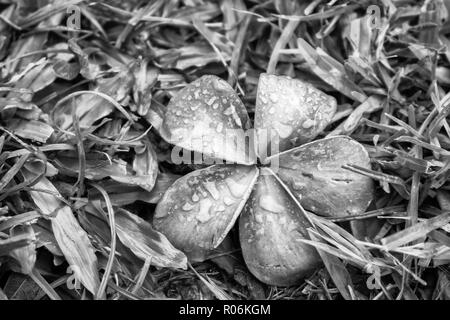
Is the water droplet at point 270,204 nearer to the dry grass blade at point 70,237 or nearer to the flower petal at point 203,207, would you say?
the flower petal at point 203,207

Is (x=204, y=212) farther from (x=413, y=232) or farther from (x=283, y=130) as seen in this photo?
(x=413, y=232)

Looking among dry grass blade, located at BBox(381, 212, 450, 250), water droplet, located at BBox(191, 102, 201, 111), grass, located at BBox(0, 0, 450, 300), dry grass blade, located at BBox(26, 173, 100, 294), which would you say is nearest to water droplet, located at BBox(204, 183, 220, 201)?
grass, located at BBox(0, 0, 450, 300)

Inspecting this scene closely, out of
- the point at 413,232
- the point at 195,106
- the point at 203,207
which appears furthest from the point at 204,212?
the point at 413,232

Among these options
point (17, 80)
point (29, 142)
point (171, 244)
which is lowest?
point (171, 244)

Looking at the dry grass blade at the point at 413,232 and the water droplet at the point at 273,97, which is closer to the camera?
the dry grass blade at the point at 413,232

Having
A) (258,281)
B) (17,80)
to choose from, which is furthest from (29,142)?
(258,281)

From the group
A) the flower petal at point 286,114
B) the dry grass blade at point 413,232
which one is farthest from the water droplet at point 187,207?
the dry grass blade at point 413,232

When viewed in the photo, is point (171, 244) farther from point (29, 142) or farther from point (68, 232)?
point (29, 142)
